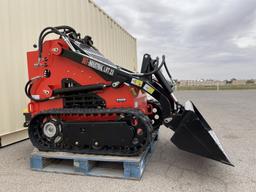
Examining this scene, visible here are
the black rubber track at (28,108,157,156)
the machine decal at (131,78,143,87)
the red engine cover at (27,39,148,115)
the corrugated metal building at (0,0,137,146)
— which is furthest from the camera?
the corrugated metal building at (0,0,137,146)

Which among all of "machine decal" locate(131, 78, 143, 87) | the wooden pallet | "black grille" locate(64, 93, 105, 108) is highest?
"machine decal" locate(131, 78, 143, 87)

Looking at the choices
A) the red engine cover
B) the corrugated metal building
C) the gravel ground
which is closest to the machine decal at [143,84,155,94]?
the red engine cover

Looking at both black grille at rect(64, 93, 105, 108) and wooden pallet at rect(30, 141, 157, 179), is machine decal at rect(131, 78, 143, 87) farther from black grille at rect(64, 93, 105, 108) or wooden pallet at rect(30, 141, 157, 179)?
wooden pallet at rect(30, 141, 157, 179)

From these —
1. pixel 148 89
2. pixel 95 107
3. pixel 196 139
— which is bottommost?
pixel 196 139

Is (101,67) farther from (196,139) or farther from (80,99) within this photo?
(196,139)

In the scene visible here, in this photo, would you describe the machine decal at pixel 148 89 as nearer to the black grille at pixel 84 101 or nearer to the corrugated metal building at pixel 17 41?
the black grille at pixel 84 101

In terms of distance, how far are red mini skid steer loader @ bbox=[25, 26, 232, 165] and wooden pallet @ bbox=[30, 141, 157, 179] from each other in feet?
0.32

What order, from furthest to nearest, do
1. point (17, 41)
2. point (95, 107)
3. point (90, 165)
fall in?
point (17, 41) → point (95, 107) → point (90, 165)

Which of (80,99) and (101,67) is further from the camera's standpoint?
(80,99)

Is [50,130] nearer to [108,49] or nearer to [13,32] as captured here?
[13,32]

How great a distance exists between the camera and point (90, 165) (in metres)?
2.94

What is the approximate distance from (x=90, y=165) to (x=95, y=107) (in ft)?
2.72

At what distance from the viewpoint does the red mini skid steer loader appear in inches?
111

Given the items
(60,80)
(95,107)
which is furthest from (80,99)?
(60,80)
